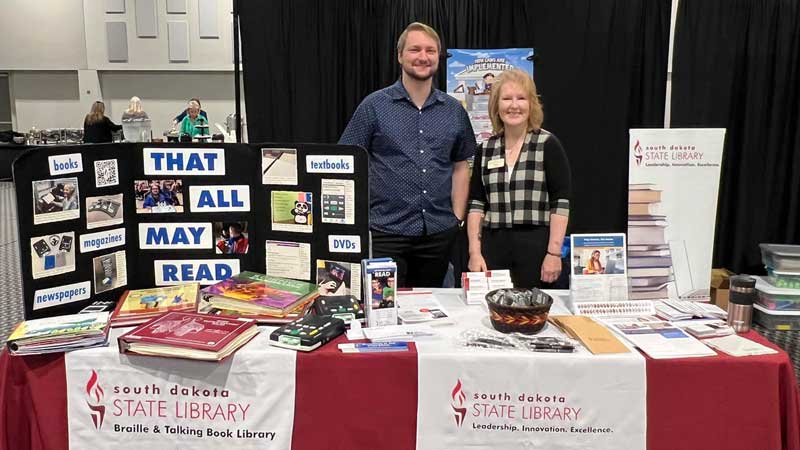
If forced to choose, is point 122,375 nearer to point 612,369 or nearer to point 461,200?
point 612,369

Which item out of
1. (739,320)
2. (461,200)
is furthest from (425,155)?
(739,320)

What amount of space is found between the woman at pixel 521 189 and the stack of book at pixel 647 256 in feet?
0.89

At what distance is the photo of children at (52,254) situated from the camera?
165cm

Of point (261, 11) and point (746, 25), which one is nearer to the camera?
point (261, 11)

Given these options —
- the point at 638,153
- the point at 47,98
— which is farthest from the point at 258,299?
the point at 47,98

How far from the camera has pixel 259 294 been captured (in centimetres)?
177

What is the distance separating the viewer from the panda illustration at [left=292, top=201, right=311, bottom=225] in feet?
6.12

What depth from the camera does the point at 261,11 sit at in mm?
3387

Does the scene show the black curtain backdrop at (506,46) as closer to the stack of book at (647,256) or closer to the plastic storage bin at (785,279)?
the plastic storage bin at (785,279)

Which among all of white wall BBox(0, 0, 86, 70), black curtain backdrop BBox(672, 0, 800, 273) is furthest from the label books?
white wall BBox(0, 0, 86, 70)

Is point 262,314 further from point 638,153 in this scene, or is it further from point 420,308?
point 638,153

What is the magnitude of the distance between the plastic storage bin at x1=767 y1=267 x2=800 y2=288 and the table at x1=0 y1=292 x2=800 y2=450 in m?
2.13

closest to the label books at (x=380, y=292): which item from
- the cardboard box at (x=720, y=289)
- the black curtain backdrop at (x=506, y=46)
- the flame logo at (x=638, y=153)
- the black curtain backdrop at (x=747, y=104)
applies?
the flame logo at (x=638, y=153)

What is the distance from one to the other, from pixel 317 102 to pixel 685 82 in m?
2.34
